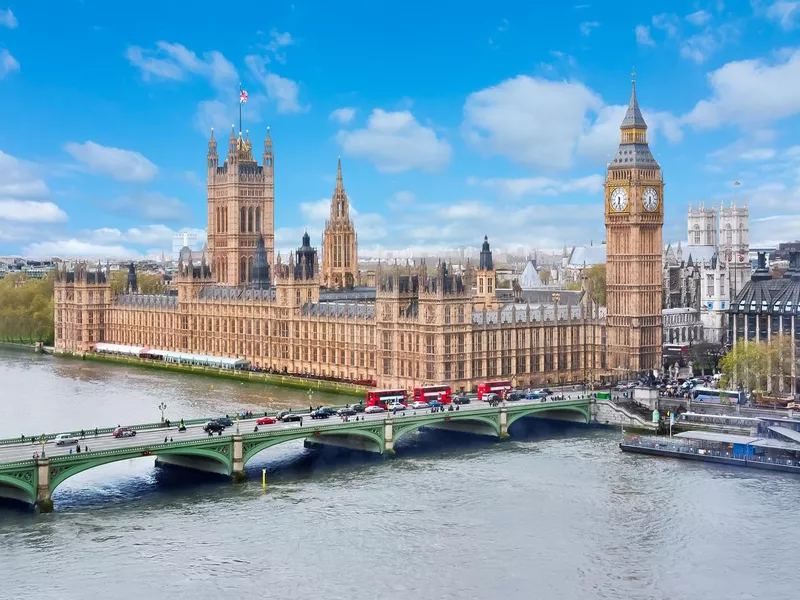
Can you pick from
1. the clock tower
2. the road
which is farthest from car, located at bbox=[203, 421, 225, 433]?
the clock tower

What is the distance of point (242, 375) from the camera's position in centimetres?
11481

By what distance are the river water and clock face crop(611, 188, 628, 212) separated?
29.5 metres

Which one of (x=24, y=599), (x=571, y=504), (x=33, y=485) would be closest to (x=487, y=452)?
(x=571, y=504)

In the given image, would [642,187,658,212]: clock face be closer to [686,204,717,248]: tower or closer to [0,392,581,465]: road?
[0,392,581,465]: road

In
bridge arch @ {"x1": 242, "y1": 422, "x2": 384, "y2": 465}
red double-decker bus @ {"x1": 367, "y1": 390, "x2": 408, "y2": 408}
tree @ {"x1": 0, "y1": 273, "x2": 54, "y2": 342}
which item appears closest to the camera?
bridge arch @ {"x1": 242, "y1": 422, "x2": 384, "y2": 465}

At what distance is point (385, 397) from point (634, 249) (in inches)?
1113

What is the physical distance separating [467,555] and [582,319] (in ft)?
177

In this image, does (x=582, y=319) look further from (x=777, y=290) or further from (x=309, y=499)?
(x=309, y=499)

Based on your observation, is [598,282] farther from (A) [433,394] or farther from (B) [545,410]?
(A) [433,394]

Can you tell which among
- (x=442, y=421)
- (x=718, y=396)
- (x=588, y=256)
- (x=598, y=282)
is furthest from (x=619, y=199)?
(x=588, y=256)

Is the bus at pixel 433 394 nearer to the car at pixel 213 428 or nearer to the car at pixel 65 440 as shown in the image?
the car at pixel 213 428

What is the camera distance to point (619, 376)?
100875 millimetres

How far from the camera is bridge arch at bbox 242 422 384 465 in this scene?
67375mm

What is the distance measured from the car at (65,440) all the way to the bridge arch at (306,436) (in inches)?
359
